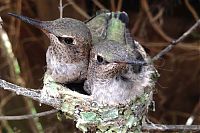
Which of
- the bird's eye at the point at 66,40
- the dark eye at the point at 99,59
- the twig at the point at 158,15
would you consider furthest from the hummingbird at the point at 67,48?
the twig at the point at 158,15

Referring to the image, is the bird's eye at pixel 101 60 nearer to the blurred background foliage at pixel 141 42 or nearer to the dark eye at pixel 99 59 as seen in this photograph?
the dark eye at pixel 99 59

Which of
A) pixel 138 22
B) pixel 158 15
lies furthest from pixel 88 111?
pixel 138 22

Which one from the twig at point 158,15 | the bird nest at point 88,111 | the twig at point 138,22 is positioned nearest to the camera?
the bird nest at point 88,111

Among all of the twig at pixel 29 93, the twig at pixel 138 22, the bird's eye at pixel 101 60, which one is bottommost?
the twig at pixel 29 93

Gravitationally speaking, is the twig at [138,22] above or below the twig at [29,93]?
above

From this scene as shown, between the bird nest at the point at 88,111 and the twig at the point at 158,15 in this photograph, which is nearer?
the bird nest at the point at 88,111

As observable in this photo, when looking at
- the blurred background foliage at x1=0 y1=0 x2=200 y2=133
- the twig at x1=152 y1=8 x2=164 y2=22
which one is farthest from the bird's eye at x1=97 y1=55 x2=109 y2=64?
the twig at x1=152 y1=8 x2=164 y2=22
